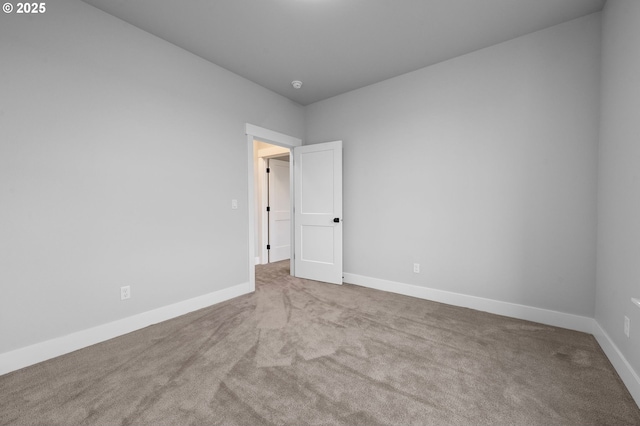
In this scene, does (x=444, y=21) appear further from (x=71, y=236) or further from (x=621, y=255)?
(x=71, y=236)

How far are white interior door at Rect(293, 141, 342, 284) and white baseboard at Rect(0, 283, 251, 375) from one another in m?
1.48

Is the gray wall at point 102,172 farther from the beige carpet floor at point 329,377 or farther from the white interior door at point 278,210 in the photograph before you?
the white interior door at point 278,210

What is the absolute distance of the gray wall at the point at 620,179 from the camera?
1.65 meters

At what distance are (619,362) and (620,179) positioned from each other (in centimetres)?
125

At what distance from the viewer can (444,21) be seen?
95.7 inches

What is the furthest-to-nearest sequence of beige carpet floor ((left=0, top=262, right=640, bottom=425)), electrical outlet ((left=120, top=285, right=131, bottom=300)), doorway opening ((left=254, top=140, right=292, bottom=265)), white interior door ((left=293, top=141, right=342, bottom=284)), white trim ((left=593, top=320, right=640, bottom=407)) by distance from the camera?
doorway opening ((left=254, top=140, right=292, bottom=265)) < white interior door ((left=293, top=141, right=342, bottom=284)) < electrical outlet ((left=120, top=285, right=131, bottom=300)) < white trim ((left=593, top=320, right=640, bottom=407)) < beige carpet floor ((left=0, top=262, right=640, bottom=425))

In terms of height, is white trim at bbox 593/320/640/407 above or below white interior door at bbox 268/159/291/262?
below

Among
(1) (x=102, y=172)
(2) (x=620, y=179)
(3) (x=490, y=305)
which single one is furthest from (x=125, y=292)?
(2) (x=620, y=179)

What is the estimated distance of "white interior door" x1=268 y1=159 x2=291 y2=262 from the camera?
5516 mm

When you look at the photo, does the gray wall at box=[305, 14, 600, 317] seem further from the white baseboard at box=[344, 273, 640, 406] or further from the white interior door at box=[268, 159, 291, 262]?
the white interior door at box=[268, 159, 291, 262]

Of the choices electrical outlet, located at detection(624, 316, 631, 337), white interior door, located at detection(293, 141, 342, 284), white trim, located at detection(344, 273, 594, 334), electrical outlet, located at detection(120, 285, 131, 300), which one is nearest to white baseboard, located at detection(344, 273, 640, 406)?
white trim, located at detection(344, 273, 594, 334)

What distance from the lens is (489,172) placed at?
2840 mm

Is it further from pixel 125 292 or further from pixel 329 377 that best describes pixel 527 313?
pixel 125 292

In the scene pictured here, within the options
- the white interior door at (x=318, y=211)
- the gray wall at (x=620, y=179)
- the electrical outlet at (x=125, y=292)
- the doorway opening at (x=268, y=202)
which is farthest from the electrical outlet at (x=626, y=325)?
the doorway opening at (x=268, y=202)
